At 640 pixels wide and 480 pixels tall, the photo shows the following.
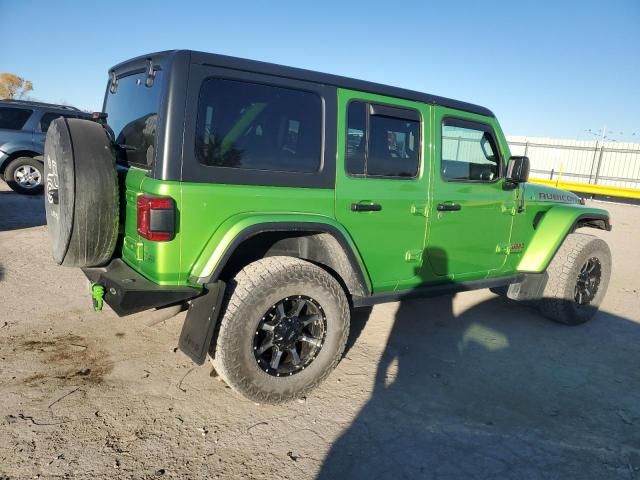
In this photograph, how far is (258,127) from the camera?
9.18ft

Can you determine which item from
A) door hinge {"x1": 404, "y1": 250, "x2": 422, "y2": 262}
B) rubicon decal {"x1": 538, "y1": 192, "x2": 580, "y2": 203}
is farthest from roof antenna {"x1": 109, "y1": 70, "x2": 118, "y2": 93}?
rubicon decal {"x1": 538, "y1": 192, "x2": 580, "y2": 203}

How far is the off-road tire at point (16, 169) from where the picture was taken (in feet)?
31.7

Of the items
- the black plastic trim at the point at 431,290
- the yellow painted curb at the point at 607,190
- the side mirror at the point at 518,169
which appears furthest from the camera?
the yellow painted curb at the point at 607,190

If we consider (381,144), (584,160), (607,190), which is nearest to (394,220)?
(381,144)

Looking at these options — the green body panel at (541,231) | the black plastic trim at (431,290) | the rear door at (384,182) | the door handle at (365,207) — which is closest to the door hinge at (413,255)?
the rear door at (384,182)

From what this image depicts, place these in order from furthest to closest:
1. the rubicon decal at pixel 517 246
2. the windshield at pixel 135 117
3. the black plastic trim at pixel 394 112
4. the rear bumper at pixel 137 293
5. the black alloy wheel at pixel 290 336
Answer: the rubicon decal at pixel 517 246 → the black plastic trim at pixel 394 112 → the black alloy wheel at pixel 290 336 → the windshield at pixel 135 117 → the rear bumper at pixel 137 293

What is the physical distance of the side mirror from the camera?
3836 mm

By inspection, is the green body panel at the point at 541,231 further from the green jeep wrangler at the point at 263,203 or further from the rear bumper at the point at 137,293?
the rear bumper at the point at 137,293

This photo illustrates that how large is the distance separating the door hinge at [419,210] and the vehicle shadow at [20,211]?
6.59m

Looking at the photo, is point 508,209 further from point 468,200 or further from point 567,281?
point 567,281

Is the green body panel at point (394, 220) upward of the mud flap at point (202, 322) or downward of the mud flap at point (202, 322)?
upward

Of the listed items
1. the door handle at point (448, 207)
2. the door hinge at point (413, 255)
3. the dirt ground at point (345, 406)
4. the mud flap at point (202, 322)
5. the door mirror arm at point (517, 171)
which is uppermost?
the door mirror arm at point (517, 171)

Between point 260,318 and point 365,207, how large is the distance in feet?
3.35

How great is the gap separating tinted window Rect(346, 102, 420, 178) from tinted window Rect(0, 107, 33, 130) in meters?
9.10
